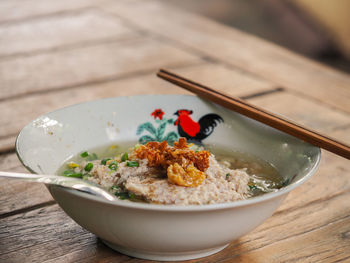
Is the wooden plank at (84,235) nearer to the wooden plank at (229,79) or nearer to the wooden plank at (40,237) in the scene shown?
the wooden plank at (40,237)

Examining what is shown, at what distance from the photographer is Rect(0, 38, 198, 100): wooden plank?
172 cm

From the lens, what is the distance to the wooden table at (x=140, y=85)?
880 mm

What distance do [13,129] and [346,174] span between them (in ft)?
2.99

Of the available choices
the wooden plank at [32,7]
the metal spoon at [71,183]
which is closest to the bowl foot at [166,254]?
the metal spoon at [71,183]

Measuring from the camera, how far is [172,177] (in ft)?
2.59

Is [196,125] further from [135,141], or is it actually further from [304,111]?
[304,111]

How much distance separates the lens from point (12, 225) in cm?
93

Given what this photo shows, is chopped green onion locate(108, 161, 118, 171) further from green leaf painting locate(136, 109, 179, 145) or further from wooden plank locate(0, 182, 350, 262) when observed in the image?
green leaf painting locate(136, 109, 179, 145)

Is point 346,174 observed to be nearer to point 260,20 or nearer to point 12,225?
point 12,225

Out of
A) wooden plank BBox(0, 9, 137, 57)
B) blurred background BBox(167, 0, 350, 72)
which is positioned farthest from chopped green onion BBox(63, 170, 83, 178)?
blurred background BBox(167, 0, 350, 72)

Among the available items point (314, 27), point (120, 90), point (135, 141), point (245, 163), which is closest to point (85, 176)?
point (135, 141)

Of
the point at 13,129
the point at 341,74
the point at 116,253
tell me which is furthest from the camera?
the point at 341,74

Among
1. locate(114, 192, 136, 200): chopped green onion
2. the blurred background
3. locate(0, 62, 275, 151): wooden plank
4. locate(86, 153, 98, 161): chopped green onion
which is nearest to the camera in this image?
locate(114, 192, 136, 200): chopped green onion

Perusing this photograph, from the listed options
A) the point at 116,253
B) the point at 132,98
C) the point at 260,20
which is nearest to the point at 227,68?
the point at 132,98
